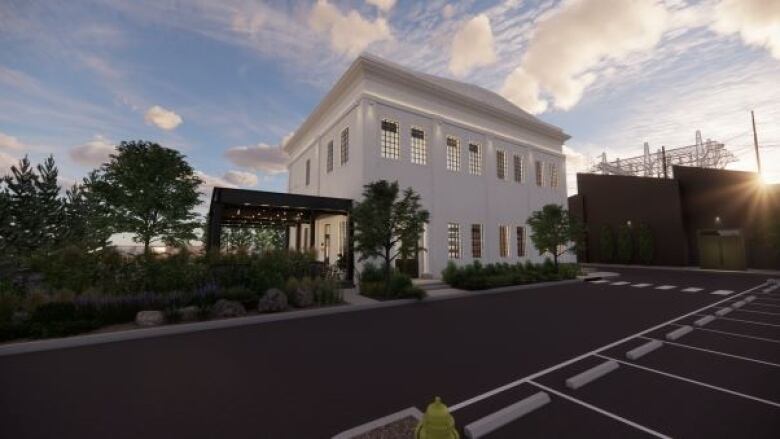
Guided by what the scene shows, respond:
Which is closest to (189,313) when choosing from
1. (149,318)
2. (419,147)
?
(149,318)

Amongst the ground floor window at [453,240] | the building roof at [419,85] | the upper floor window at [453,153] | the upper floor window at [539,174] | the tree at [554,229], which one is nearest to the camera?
the building roof at [419,85]

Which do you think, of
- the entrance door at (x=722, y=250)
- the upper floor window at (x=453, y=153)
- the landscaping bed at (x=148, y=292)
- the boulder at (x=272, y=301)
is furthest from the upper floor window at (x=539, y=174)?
the boulder at (x=272, y=301)

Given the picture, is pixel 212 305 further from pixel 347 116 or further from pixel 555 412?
pixel 347 116

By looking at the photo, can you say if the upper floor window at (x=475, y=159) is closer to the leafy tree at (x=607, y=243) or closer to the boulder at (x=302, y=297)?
the boulder at (x=302, y=297)

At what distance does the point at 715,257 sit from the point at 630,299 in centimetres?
2222

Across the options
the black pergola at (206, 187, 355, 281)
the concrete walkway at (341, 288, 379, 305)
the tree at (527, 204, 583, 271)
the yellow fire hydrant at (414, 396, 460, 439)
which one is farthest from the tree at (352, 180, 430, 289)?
the tree at (527, 204, 583, 271)

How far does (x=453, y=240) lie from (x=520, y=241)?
23.5 ft

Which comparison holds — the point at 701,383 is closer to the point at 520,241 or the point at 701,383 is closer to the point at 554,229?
the point at 554,229

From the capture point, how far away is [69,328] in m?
7.02

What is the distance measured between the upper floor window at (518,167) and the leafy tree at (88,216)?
2772cm

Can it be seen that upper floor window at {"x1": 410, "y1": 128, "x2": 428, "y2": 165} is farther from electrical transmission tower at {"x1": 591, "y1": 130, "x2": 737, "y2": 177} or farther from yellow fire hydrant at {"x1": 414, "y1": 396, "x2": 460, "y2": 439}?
electrical transmission tower at {"x1": 591, "y1": 130, "x2": 737, "y2": 177}

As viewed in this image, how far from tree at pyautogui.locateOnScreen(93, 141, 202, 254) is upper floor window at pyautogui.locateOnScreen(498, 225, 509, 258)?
22.6 metres

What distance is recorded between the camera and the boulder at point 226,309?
8.75m

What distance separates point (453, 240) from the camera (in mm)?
19672
